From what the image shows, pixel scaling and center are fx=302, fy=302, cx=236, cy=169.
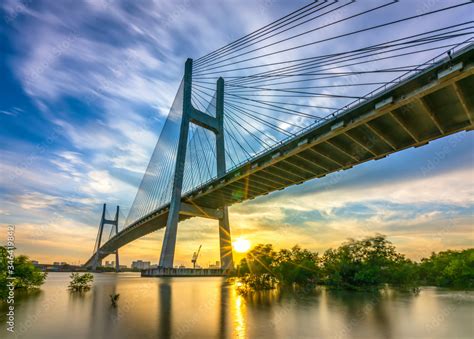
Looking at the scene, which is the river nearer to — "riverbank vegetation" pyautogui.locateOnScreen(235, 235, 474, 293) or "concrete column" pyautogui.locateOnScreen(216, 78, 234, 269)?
"riverbank vegetation" pyautogui.locateOnScreen(235, 235, 474, 293)

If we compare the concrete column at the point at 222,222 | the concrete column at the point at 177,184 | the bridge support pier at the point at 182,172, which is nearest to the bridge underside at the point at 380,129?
the concrete column at the point at 177,184

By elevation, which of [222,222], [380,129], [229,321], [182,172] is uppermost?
[182,172]

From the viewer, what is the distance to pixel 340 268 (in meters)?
37.7

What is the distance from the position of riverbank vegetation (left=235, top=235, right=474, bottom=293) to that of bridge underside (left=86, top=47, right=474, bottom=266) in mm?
11131

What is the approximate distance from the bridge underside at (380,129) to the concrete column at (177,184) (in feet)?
36.0

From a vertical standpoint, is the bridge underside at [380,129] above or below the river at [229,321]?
above

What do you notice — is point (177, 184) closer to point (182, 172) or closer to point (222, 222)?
point (182, 172)

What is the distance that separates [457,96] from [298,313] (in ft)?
52.0

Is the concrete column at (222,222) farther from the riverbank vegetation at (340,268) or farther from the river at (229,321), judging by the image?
the river at (229,321)

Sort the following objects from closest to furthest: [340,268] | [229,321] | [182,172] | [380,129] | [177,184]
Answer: [229,321] < [380,129] < [340,268] < [182,172] < [177,184]

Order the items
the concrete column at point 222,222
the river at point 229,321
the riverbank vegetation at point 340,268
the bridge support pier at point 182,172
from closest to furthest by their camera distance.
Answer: the river at point 229,321
the riverbank vegetation at point 340,268
the bridge support pier at point 182,172
the concrete column at point 222,222

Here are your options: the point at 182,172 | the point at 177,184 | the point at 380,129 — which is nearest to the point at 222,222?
the point at 177,184

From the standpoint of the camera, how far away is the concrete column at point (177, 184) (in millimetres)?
44125

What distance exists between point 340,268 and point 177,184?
26.0 meters
